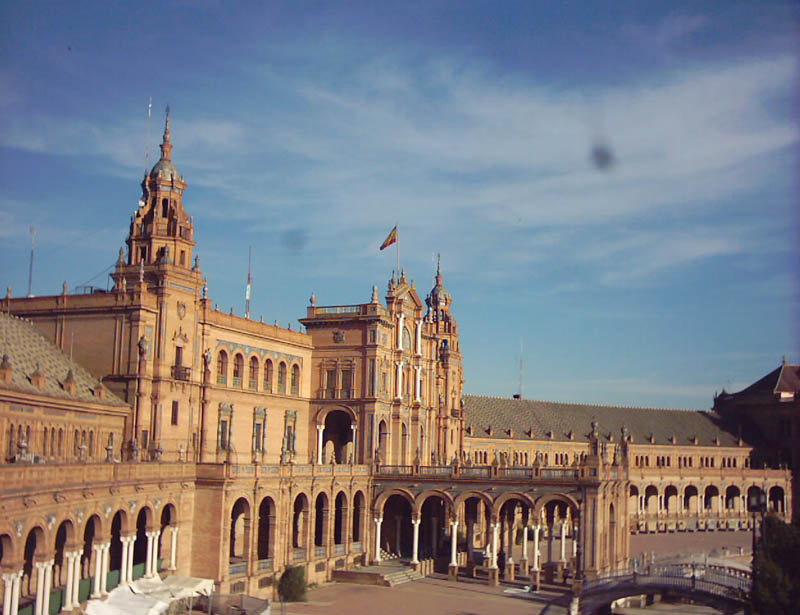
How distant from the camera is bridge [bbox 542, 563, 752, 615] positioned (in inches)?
2211

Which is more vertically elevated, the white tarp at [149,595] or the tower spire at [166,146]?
the tower spire at [166,146]

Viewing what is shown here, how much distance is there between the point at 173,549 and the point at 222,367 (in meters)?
16.7

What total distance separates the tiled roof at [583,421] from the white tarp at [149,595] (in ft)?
208

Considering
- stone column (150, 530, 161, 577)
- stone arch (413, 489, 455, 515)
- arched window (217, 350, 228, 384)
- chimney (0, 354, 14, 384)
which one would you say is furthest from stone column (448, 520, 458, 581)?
chimney (0, 354, 14, 384)

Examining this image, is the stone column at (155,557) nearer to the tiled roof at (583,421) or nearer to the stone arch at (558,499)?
the stone arch at (558,499)

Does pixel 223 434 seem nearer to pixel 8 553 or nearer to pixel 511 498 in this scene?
pixel 511 498

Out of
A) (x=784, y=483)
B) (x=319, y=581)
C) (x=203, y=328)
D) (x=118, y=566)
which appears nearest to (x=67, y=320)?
(x=203, y=328)

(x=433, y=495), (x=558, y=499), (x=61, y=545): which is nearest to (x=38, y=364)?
(x=61, y=545)

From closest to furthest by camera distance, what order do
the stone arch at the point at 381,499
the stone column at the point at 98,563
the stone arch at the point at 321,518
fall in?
the stone column at the point at 98,563 → the stone arch at the point at 321,518 → the stone arch at the point at 381,499

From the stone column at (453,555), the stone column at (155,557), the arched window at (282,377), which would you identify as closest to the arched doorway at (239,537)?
the stone column at (155,557)

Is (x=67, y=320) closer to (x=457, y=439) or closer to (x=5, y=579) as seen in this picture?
(x=5, y=579)

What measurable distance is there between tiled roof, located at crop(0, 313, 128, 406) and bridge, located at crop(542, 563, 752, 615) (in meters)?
29.1

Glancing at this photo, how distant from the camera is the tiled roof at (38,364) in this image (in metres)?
52.5

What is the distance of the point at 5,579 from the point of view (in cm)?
4053
